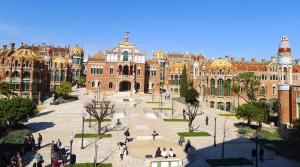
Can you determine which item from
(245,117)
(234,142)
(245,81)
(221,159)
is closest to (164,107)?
(245,81)

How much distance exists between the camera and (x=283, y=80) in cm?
5059

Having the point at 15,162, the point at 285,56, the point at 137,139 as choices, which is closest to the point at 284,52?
the point at 285,56

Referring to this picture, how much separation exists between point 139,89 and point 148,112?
115 ft

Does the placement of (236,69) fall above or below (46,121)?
above

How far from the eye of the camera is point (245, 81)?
68688 millimetres

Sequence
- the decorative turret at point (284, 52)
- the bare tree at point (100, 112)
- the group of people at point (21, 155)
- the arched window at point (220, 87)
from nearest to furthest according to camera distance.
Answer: the group of people at point (21, 155) < the bare tree at point (100, 112) < the decorative turret at point (284, 52) < the arched window at point (220, 87)

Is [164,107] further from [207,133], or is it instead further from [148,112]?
[207,133]

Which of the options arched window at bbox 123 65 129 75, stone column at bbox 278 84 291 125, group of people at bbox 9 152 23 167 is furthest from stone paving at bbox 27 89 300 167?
arched window at bbox 123 65 129 75

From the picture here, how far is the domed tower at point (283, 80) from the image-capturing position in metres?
46.9

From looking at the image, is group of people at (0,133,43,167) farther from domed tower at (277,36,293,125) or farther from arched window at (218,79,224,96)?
arched window at (218,79,224,96)

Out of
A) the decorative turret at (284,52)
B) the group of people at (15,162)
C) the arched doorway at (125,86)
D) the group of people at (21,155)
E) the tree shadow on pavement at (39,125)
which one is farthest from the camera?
the arched doorway at (125,86)

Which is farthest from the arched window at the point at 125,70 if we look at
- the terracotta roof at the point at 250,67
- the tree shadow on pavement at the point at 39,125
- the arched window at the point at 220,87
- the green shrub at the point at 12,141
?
the green shrub at the point at 12,141

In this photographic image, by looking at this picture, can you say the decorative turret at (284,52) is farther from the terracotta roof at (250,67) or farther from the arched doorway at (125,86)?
the arched doorway at (125,86)

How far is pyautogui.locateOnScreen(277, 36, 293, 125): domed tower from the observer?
46906 mm
